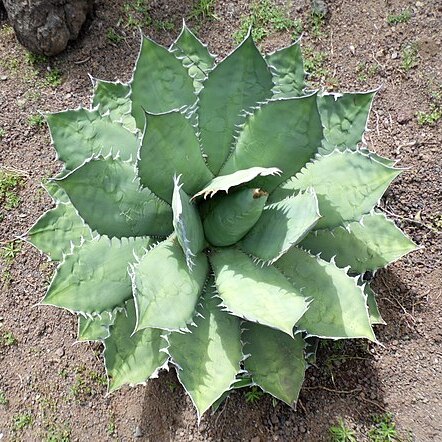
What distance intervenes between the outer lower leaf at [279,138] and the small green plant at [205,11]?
1.21 meters

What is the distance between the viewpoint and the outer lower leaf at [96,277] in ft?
4.83

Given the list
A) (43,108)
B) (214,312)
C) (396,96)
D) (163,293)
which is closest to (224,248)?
(214,312)

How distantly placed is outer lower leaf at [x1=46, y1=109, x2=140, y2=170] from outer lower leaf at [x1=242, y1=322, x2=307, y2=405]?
2.29ft

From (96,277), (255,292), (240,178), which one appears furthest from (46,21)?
(255,292)

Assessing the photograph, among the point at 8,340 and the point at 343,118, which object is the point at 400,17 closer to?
the point at 343,118

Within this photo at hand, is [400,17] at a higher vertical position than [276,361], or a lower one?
higher

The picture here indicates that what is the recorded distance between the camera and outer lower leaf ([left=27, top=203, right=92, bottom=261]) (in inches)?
67.3

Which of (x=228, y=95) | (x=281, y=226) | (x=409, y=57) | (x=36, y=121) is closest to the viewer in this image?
(x=281, y=226)

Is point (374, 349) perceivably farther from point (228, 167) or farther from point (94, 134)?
point (94, 134)

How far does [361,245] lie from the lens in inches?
68.0

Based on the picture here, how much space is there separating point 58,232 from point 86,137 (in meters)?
0.34

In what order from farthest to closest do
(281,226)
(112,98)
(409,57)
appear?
(409,57), (112,98), (281,226)

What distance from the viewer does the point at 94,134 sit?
1652 millimetres

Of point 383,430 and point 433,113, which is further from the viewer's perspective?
point 433,113
